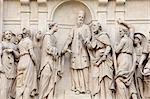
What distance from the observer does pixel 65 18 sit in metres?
14.3

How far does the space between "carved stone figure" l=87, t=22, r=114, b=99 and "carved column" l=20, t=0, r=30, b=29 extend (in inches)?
56.8

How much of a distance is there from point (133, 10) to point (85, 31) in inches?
45.4

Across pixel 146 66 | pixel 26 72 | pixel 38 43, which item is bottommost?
pixel 26 72

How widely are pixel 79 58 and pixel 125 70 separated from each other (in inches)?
40.7

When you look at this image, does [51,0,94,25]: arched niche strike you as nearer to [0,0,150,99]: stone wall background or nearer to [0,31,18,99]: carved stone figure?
[0,0,150,99]: stone wall background

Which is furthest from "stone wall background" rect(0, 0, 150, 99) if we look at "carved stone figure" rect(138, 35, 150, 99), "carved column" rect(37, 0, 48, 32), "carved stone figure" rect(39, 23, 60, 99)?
"carved stone figure" rect(138, 35, 150, 99)

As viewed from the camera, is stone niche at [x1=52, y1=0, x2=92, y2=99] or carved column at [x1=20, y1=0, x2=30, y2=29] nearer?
stone niche at [x1=52, y1=0, x2=92, y2=99]

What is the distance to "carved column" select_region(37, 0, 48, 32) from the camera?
1405cm

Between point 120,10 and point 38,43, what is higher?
point 120,10

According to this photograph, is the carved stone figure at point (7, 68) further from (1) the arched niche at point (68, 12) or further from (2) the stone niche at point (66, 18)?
(1) the arched niche at point (68, 12)

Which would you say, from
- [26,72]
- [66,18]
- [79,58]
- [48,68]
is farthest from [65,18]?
[26,72]

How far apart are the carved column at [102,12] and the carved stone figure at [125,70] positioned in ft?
1.81

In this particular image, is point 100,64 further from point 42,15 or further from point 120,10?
point 42,15

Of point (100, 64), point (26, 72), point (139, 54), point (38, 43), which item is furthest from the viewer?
point (38, 43)
